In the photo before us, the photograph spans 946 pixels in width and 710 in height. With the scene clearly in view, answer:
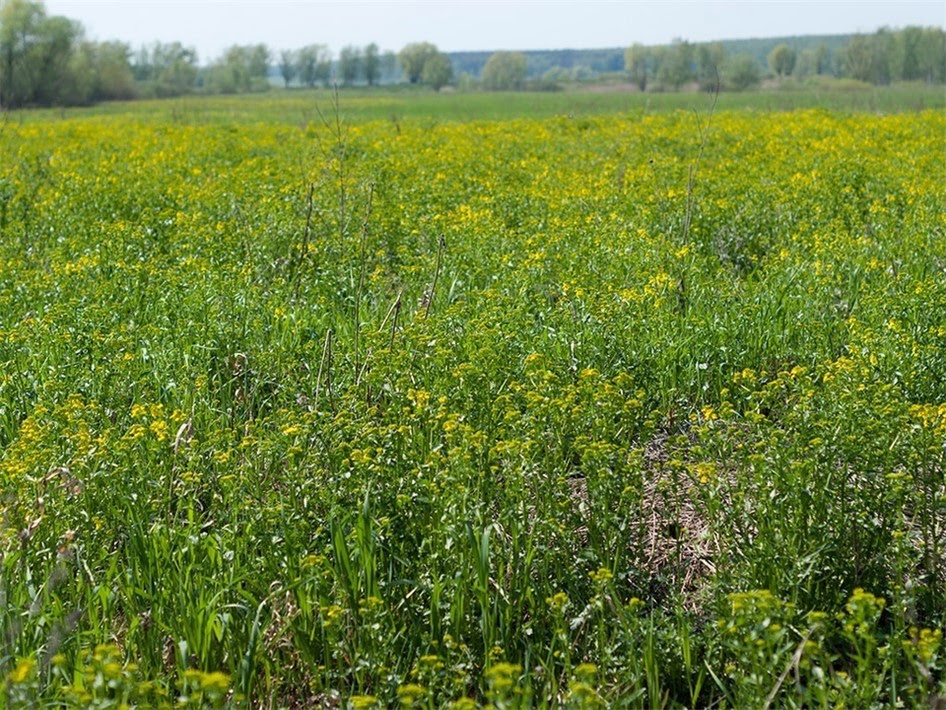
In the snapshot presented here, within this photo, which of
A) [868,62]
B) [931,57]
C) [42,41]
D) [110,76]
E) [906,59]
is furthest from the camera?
[906,59]

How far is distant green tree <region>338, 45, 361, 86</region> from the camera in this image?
172250mm

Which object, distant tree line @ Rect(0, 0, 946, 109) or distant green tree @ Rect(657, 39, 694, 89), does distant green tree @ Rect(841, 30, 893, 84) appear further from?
distant green tree @ Rect(657, 39, 694, 89)

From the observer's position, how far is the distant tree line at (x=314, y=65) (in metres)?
59.5

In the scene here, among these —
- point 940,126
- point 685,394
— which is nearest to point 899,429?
point 685,394

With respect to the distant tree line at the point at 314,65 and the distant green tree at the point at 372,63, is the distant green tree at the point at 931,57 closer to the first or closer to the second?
the distant tree line at the point at 314,65

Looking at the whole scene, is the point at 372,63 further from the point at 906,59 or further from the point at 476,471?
the point at 476,471

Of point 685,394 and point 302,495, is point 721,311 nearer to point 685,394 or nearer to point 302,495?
point 685,394

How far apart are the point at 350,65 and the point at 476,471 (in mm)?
178304

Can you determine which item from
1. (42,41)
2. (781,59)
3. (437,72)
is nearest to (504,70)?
(437,72)

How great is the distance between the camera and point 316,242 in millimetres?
9000

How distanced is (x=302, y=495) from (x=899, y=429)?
232cm

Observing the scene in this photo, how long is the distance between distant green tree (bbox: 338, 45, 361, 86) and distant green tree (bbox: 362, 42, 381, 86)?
126 cm

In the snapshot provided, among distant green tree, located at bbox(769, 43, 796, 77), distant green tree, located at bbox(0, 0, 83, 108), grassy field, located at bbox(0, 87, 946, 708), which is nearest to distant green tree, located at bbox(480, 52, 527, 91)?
distant green tree, located at bbox(769, 43, 796, 77)

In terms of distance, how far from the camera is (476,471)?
4.12 m
